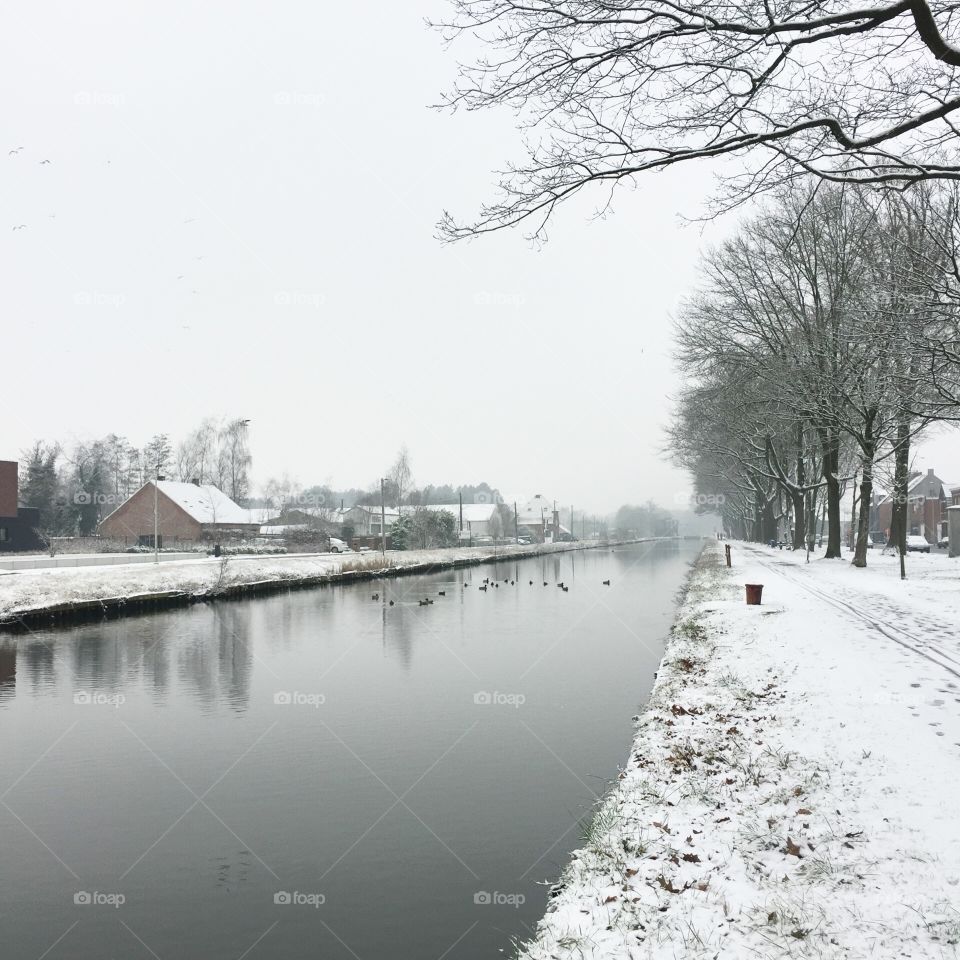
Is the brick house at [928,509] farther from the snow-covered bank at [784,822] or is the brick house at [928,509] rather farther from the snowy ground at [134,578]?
the snow-covered bank at [784,822]

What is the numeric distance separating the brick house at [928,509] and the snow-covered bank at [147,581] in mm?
57038

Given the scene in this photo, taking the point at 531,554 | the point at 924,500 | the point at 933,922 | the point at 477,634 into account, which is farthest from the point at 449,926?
the point at 924,500

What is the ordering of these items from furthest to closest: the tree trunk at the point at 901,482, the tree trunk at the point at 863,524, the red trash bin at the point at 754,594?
the tree trunk at the point at 863,524, the tree trunk at the point at 901,482, the red trash bin at the point at 754,594

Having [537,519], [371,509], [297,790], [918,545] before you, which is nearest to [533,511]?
[537,519]

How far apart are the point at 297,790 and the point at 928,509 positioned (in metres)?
89.7

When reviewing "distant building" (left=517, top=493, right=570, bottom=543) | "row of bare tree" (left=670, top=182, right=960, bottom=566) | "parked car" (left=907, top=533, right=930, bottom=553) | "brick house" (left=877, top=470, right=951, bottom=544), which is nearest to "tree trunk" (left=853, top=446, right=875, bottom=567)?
"row of bare tree" (left=670, top=182, right=960, bottom=566)

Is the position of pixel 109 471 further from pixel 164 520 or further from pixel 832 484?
pixel 832 484

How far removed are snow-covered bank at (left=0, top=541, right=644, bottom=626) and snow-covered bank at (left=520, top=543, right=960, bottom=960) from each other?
845 inches

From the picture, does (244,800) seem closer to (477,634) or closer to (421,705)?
(421,705)

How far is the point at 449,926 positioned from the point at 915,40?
972 centimetres

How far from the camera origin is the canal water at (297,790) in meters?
6.02

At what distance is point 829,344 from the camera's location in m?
21.9

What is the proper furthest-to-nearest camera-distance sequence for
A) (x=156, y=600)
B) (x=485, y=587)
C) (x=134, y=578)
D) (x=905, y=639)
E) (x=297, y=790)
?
(x=485, y=587), (x=134, y=578), (x=156, y=600), (x=905, y=639), (x=297, y=790)

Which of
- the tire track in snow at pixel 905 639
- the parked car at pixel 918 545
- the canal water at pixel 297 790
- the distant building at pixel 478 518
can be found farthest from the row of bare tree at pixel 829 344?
the distant building at pixel 478 518
